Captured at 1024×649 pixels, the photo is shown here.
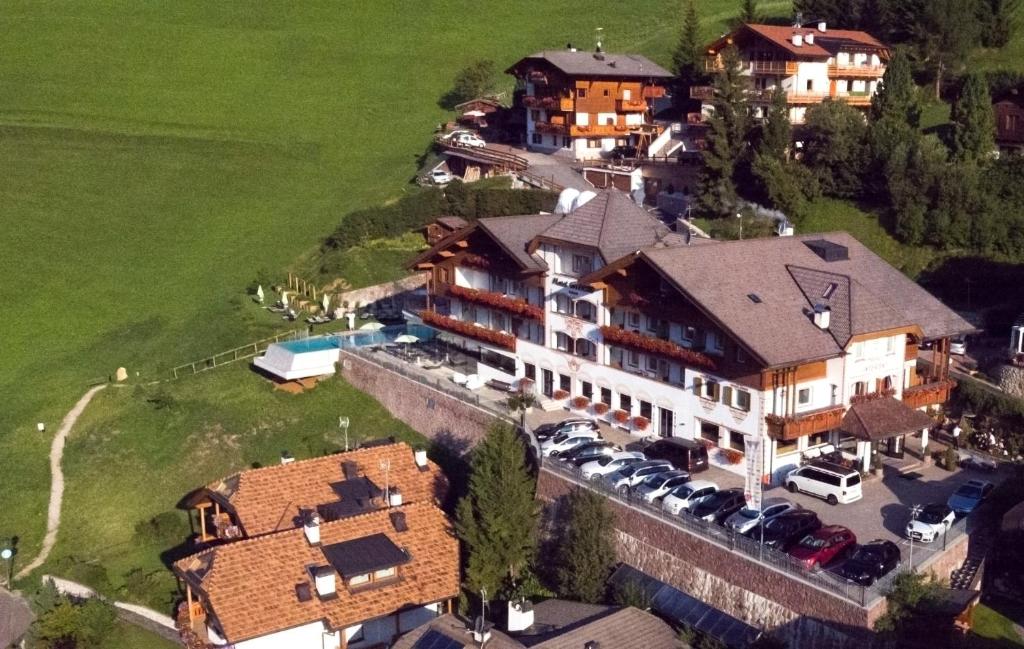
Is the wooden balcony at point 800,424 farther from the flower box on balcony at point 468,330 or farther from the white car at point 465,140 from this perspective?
the white car at point 465,140

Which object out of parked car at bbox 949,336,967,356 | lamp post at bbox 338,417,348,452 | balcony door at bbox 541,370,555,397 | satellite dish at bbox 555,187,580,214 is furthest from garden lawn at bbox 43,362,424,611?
parked car at bbox 949,336,967,356

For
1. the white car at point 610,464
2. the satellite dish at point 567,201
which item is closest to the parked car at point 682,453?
the white car at point 610,464

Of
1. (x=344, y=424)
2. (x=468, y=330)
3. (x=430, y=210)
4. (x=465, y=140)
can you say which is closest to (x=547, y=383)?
(x=468, y=330)

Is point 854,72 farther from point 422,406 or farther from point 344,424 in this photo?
point 344,424

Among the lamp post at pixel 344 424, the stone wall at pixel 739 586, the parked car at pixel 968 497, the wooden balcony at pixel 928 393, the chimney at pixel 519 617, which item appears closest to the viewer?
the stone wall at pixel 739 586

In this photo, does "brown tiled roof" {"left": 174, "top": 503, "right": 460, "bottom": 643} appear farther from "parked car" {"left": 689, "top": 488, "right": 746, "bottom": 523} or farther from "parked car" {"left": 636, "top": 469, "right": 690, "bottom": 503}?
"parked car" {"left": 689, "top": 488, "right": 746, "bottom": 523}
